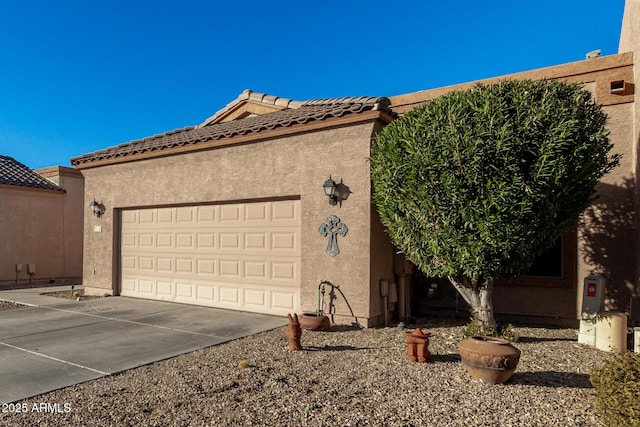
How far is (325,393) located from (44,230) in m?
16.1

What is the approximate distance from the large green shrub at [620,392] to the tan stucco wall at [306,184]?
4217 mm

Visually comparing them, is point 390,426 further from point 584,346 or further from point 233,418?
point 584,346

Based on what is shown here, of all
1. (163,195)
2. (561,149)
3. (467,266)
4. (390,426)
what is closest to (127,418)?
(390,426)

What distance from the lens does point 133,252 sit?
11680 millimetres

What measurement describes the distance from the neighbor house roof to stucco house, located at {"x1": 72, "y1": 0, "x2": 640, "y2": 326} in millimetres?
56

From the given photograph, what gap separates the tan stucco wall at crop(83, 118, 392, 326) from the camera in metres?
7.70

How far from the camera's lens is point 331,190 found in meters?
7.79

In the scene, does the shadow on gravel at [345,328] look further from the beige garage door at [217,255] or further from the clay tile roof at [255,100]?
the clay tile roof at [255,100]

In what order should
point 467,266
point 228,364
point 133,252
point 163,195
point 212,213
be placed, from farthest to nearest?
point 133,252, point 163,195, point 212,213, point 467,266, point 228,364

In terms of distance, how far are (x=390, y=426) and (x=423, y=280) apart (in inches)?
227

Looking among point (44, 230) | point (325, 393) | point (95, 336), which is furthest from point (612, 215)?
point (44, 230)

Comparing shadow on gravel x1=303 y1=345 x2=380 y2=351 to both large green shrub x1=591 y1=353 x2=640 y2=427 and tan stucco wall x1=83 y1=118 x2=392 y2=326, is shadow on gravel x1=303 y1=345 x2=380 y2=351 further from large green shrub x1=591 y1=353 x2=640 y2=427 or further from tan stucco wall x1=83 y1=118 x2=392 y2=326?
large green shrub x1=591 y1=353 x2=640 y2=427

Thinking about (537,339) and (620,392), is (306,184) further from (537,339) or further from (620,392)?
(620,392)

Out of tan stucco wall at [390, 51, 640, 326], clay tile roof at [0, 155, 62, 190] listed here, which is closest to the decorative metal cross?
tan stucco wall at [390, 51, 640, 326]
